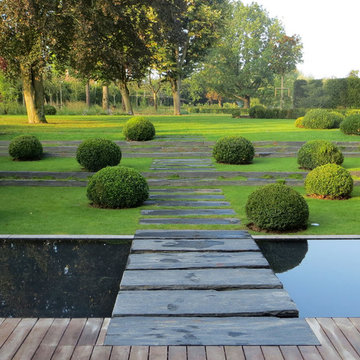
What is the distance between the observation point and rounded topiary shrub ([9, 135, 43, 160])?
16.1 meters

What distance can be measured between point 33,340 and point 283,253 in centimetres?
Answer: 427

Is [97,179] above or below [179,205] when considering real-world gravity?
above

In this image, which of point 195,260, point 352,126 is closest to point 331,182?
point 195,260

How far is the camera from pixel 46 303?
16.1ft

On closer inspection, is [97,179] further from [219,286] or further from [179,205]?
[219,286]

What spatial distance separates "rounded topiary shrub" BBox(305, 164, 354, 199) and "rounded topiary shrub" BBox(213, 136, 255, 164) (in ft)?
15.2

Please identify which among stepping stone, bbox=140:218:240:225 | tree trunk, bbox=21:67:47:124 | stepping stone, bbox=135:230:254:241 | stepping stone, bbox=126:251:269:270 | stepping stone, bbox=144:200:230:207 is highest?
tree trunk, bbox=21:67:47:124

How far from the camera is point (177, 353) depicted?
3.67 metres

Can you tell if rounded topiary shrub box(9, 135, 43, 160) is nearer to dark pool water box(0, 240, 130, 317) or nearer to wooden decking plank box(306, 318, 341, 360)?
dark pool water box(0, 240, 130, 317)

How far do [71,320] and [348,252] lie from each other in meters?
4.75

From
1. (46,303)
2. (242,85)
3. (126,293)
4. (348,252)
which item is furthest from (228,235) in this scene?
(242,85)

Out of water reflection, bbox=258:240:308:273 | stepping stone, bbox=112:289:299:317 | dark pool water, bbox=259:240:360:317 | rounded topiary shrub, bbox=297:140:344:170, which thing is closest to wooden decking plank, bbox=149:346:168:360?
stepping stone, bbox=112:289:299:317

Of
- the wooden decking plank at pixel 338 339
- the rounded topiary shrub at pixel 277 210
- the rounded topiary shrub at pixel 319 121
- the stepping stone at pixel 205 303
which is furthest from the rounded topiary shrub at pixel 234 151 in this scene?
the wooden decking plank at pixel 338 339

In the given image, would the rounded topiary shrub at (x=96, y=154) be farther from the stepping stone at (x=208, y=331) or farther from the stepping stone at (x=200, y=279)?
the stepping stone at (x=208, y=331)
